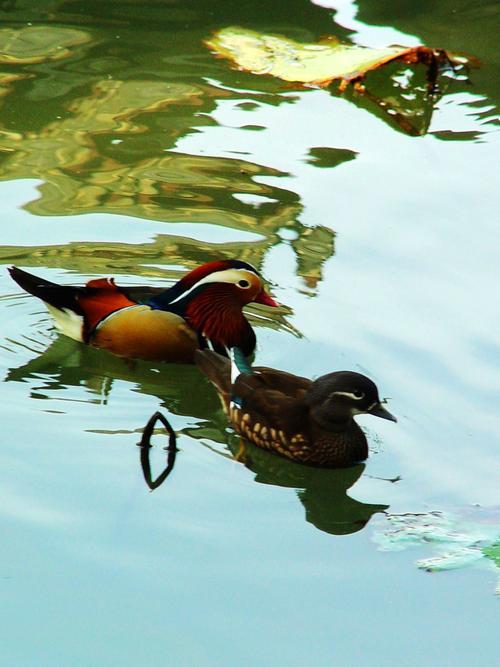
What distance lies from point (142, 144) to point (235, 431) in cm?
315

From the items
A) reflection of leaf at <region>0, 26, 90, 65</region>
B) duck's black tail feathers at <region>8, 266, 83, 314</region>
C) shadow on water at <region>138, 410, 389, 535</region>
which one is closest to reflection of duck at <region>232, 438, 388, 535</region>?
shadow on water at <region>138, 410, 389, 535</region>

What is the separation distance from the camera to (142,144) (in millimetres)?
8633

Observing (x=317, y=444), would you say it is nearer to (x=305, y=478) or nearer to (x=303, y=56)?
(x=305, y=478)

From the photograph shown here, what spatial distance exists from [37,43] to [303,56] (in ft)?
6.75

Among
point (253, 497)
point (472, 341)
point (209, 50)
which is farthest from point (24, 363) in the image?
point (209, 50)

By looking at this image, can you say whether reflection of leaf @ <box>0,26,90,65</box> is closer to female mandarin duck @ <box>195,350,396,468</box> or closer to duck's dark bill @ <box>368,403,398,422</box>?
female mandarin duck @ <box>195,350,396,468</box>

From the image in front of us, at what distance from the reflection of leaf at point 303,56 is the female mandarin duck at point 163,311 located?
301cm

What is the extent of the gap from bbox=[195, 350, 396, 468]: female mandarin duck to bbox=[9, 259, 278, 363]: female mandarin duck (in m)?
0.74

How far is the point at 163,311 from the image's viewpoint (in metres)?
6.77

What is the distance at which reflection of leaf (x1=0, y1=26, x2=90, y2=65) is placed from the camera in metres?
9.66

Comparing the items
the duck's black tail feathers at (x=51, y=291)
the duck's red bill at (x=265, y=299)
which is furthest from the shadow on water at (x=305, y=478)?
the duck's black tail feathers at (x=51, y=291)

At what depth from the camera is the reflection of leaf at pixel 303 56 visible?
926 centimetres

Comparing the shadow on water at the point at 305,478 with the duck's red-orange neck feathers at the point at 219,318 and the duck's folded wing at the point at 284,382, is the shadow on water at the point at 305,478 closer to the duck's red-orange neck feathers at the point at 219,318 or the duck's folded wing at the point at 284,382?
the duck's folded wing at the point at 284,382

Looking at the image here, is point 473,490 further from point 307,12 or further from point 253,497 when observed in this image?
point 307,12
